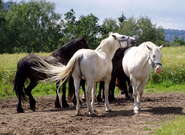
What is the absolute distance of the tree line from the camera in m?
62.0

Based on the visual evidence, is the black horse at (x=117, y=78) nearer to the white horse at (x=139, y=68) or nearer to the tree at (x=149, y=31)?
the white horse at (x=139, y=68)

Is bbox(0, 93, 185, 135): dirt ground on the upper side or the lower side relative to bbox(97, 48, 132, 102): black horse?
lower

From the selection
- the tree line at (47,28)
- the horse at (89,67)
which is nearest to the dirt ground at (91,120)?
the horse at (89,67)

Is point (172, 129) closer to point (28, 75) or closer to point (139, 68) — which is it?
point (139, 68)

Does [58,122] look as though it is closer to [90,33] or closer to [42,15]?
[90,33]

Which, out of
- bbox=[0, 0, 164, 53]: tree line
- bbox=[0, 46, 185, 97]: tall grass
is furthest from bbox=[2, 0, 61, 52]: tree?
bbox=[0, 46, 185, 97]: tall grass

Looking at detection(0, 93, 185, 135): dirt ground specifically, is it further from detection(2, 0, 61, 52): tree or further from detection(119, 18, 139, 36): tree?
detection(119, 18, 139, 36): tree

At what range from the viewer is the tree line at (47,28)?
203 ft

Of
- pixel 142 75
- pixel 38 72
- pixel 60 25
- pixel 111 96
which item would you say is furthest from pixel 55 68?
pixel 60 25

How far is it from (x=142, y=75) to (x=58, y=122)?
2.69 meters

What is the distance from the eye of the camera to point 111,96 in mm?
14555

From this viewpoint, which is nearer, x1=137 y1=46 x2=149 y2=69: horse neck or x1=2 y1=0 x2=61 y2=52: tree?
x1=137 y1=46 x2=149 y2=69: horse neck

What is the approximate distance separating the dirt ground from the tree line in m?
41.7

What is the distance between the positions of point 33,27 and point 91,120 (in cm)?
8196
